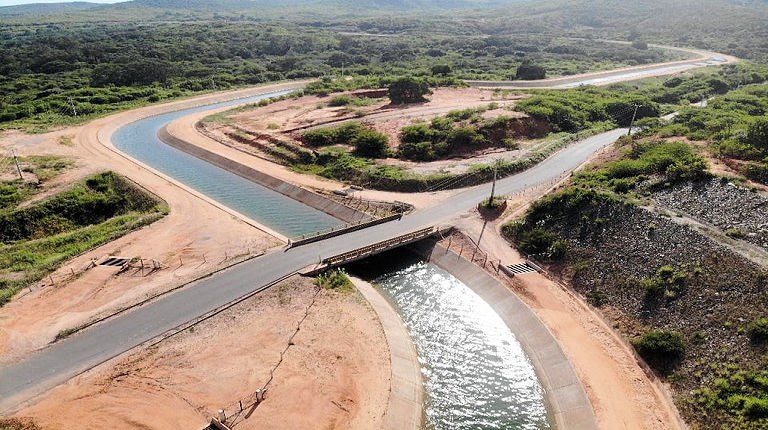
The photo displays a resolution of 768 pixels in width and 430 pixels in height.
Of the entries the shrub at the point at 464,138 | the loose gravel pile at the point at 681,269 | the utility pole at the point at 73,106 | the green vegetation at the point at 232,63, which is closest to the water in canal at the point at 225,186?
the utility pole at the point at 73,106

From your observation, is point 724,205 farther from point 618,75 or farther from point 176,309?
point 618,75

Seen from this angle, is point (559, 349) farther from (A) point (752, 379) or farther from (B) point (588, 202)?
(B) point (588, 202)

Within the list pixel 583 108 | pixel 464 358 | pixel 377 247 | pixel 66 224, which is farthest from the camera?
pixel 583 108

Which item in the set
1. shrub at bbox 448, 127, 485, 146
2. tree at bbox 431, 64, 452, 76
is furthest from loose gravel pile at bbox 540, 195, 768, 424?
tree at bbox 431, 64, 452, 76

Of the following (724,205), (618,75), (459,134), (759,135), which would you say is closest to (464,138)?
(459,134)

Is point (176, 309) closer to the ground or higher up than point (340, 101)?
closer to the ground

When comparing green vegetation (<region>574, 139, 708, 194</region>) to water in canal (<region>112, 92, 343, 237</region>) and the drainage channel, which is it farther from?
water in canal (<region>112, 92, 343, 237</region>)

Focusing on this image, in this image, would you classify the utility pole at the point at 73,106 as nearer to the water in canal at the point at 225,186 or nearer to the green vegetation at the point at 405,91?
the water in canal at the point at 225,186
